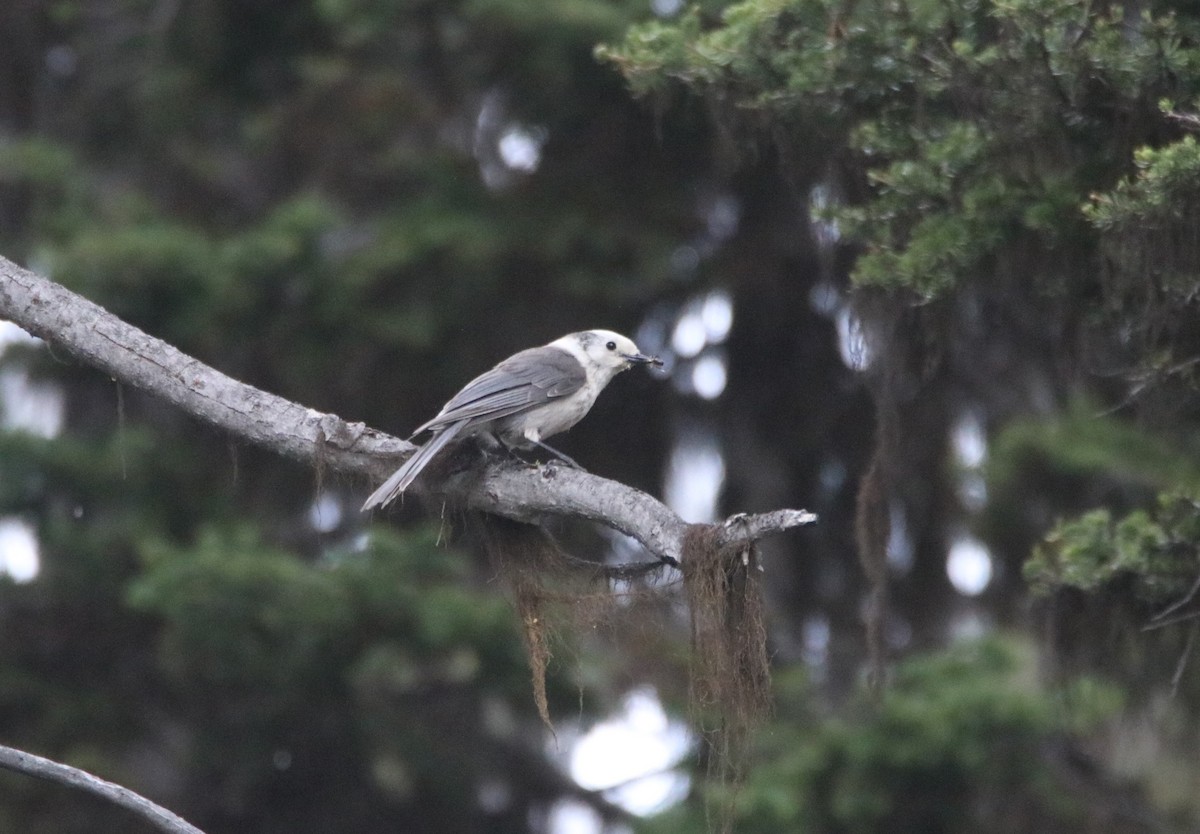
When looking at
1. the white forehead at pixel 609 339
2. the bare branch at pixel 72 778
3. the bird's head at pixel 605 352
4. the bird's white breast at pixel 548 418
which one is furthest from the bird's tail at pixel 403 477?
the white forehead at pixel 609 339

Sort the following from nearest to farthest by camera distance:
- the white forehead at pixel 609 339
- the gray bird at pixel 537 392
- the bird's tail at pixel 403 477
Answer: the bird's tail at pixel 403 477 < the gray bird at pixel 537 392 < the white forehead at pixel 609 339

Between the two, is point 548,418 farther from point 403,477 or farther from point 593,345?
point 403,477

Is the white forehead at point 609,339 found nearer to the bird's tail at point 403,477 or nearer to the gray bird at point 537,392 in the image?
the gray bird at point 537,392

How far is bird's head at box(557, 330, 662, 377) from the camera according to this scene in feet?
20.7

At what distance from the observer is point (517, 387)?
572 centimetres

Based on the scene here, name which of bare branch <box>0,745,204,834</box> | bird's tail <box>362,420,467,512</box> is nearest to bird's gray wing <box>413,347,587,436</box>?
bird's tail <box>362,420,467,512</box>

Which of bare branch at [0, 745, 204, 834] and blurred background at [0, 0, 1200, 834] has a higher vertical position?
blurred background at [0, 0, 1200, 834]

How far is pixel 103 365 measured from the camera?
15.1 ft

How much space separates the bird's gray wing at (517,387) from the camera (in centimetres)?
532

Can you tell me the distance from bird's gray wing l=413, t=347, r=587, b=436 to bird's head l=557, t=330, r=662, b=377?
0.13m

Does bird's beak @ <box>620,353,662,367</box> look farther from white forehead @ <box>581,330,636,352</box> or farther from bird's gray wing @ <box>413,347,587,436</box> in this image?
bird's gray wing @ <box>413,347,587,436</box>

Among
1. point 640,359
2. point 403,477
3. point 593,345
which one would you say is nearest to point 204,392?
point 403,477

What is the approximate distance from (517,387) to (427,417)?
2.87 meters

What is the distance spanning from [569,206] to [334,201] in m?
1.95
